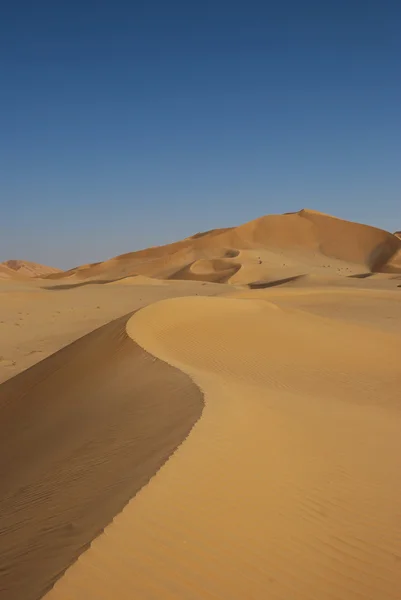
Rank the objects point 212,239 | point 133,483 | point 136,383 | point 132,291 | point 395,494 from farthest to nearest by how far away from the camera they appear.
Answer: point 212,239, point 132,291, point 136,383, point 395,494, point 133,483

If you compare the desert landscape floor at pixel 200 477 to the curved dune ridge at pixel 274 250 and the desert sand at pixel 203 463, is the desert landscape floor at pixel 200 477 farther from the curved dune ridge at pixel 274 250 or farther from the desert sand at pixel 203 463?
the curved dune ridge at pixel 274 250

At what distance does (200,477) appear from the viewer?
13.0 ft

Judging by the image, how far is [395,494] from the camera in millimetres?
4445

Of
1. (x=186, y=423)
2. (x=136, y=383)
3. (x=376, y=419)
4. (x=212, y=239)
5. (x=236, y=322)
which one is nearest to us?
(x=186, y=423)

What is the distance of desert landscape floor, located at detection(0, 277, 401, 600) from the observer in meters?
2.95

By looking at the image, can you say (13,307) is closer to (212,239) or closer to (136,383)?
(136,383)

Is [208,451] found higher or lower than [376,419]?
higher

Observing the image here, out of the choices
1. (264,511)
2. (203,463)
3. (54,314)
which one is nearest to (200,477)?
(203,463)

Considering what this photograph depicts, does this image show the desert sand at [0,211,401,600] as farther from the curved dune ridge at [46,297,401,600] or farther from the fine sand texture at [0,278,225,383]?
the fine sand texture at [0,278,225,383]

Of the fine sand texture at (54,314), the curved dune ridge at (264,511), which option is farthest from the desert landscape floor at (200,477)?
the fine sand texture at (54,314)

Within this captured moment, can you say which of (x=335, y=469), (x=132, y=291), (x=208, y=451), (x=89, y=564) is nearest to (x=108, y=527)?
(x=89, y=564)

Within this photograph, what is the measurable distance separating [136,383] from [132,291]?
2360cm

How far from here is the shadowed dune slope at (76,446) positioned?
3.21 metres

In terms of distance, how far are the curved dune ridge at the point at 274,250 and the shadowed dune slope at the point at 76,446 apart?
39540 mm
